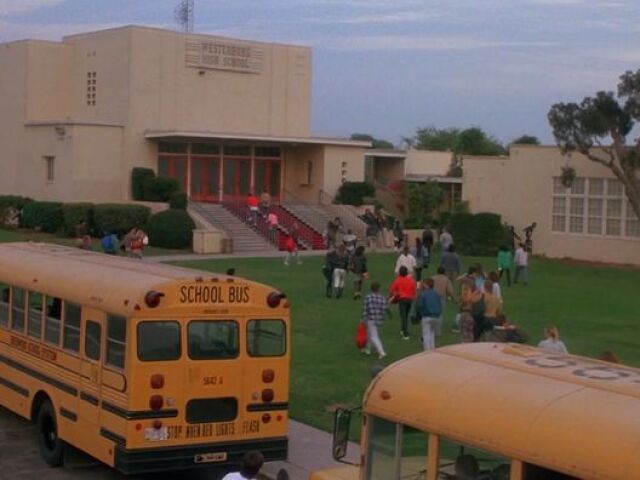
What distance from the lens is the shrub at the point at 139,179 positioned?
52.8 m

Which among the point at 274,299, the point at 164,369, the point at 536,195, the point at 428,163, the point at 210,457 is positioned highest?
the point at 428,163

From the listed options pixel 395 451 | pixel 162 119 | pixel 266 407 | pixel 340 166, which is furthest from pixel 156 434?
pixel 340 166

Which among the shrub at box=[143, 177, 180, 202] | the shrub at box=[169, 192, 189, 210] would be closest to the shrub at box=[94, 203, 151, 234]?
the shrub at box=[169, 192, 189, 210]

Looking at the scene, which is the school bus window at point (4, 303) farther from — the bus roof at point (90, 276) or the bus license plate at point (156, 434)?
the bus license plate at point (156, 434)

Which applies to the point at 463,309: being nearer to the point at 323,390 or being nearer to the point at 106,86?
the point at 323,390

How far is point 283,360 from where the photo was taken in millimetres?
13438

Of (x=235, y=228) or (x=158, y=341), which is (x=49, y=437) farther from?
(x=235, y=228)

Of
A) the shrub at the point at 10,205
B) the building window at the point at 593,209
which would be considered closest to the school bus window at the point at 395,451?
the building window at the point at 593,209

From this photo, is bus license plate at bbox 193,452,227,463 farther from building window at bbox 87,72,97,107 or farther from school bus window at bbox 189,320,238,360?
building window at bbox 87,72,97,107

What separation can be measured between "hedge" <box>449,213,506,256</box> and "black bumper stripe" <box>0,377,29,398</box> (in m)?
34.9

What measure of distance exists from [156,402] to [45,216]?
40.1 m

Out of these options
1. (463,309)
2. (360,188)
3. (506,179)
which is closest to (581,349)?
(463,309)

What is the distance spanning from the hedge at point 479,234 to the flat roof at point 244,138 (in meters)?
9.95

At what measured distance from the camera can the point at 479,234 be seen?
4950 cm
